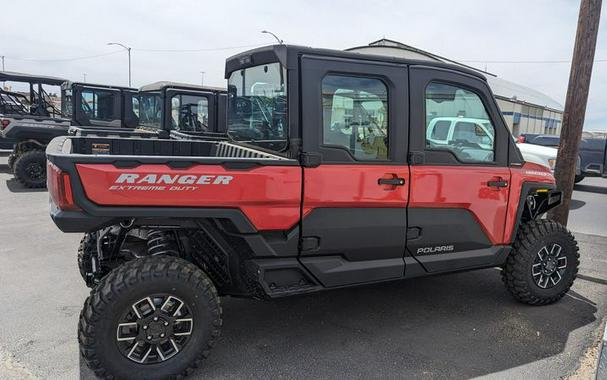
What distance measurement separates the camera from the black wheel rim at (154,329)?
2848 mm

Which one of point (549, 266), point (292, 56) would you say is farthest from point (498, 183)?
point (292, 56)

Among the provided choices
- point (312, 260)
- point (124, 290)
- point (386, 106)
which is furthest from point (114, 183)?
point (386, 106)

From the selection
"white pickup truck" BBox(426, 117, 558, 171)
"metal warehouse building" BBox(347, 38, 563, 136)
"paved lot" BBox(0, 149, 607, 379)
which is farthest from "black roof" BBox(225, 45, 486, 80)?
"metal warehouse building" BBox(347, 38, 563, 136)

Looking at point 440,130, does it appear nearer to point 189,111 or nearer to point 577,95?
point 577,95

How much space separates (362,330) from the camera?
3814 mm

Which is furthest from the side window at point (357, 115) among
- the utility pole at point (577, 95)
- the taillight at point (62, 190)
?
the utility pole at point (577, 95)

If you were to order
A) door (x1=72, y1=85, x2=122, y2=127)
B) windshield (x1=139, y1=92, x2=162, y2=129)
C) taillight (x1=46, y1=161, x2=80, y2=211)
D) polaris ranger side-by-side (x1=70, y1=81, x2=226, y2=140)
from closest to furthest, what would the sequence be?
taillight (x1=46, y1=161, x2=80, y2=211)
polaris ranger side-by-side (x1=70, y1=81, x2=226, y2=140)
windshield (x1=139, y1=92, x2=162, y2=129)
door (x1=72, y1=85, x2=122, y2=127)

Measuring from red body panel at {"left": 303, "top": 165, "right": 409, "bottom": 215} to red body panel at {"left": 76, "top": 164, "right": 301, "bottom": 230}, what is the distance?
106mm

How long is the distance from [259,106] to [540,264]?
296cm

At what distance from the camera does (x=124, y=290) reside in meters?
2.78

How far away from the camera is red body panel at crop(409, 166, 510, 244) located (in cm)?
359

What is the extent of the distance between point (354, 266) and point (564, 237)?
7.48 ft

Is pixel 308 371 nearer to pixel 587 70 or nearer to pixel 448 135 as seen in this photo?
pixel 448 135

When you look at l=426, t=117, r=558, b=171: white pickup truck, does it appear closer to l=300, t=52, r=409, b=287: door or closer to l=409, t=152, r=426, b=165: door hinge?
l=409, t=152, r=426, b=165: door hinge
